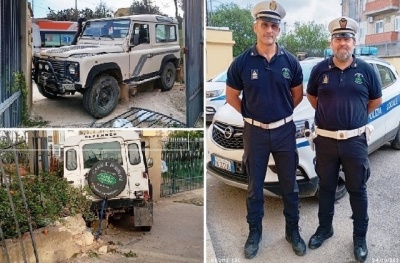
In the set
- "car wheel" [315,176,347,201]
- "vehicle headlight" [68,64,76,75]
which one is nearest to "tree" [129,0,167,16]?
"vehicle headlight" [68,64,76,75]

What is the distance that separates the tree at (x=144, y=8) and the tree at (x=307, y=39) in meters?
0.65

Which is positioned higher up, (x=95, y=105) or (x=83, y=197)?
(x=95, y=105)

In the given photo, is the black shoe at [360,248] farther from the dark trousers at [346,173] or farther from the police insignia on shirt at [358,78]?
the police insignia on shirt at [358,78]

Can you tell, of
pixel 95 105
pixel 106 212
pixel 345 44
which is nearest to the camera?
pixel 345 44

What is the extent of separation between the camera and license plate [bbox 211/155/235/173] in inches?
87.5

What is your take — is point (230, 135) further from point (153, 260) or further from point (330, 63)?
point (153, 260)

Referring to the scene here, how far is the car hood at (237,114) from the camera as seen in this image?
2.12 metres

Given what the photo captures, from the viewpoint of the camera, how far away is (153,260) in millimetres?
2299

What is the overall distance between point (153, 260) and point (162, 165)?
1.70ft

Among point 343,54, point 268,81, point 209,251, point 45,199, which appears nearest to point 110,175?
point 45,199

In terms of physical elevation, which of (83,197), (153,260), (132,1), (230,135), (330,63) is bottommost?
(153,260)

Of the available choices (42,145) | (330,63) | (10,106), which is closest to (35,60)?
(10,106)

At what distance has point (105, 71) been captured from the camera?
2090 mm

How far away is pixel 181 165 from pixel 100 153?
0.44m
